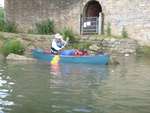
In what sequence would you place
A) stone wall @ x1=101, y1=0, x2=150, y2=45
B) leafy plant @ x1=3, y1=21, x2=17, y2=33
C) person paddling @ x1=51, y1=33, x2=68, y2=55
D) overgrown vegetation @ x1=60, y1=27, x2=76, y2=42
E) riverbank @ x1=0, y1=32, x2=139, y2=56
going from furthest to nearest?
leafy plant @ x1=3, y1=21, x2=17, y2=33 → overgrown vegetation @ x1=60, y1=27, x2=76, y2=42 → stone wall @ x1=101, y1=0, x2=150, y2=45 → riverbank @ x1=0, y1=32, x2=139, y2=56 → person paddling @ x1=51, y1=33, x2=68, y2=55

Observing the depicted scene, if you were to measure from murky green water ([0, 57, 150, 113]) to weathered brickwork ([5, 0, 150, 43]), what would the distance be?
6800 millimetres

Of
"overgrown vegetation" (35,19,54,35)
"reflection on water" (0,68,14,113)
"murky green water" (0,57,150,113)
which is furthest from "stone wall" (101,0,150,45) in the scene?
"reflection on water" (0,68,14,113)

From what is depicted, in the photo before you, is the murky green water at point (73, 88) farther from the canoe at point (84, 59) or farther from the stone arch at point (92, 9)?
the stone arch at point (92, 9)

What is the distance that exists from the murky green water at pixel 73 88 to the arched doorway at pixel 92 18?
28.4 feet

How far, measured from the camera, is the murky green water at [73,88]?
9633 millimetres

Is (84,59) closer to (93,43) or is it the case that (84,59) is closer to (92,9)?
(93,43)

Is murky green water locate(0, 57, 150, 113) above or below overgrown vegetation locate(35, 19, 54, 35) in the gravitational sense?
below

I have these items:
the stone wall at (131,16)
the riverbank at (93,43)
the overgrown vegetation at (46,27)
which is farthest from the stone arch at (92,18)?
the overgrown vegetation at (46,27)

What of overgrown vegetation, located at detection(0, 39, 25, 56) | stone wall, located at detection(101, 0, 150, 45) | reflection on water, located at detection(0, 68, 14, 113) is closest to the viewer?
reflection on water, located at detection(0, 68, 14, 113)

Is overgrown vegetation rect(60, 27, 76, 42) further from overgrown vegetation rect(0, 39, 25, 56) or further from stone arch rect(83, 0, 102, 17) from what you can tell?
overgrown vegetation rect(0, 39, 25, 56)

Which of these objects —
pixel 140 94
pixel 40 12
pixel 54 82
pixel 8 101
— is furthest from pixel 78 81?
pixel 40 12

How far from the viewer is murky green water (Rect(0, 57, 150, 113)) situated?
31.6 feet

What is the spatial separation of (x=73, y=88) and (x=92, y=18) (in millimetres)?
15996

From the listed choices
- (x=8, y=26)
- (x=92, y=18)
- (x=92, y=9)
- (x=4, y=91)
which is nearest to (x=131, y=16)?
(x=92, y=18)
